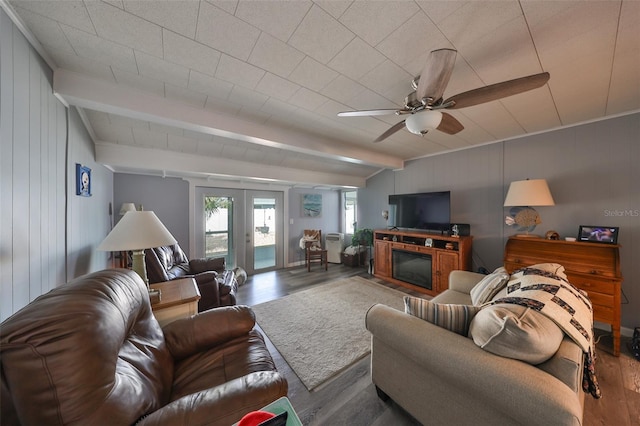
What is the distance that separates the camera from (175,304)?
159 cm

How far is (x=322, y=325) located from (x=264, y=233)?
2799 millimetres

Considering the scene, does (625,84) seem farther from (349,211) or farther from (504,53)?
(349,211)

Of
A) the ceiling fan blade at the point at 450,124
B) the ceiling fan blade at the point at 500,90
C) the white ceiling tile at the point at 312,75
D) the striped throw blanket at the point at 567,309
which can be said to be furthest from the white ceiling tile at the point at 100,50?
the striped throw blanket at the point at 567,309

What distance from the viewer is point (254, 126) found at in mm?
2410

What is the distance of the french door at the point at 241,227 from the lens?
4.14 m

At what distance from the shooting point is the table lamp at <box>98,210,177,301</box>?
1.41m

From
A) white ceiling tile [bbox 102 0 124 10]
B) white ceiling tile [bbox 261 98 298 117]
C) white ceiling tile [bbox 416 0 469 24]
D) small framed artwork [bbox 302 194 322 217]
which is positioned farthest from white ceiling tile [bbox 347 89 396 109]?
small framed artwork [bbox 302 194 322 217]

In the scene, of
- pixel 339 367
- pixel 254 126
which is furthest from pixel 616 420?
pixel 254 126

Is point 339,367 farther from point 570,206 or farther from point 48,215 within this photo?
point 570,206

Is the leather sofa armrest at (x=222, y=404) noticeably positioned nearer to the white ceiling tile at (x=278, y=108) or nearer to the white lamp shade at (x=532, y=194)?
the white ceiling tile at (x=278, y=108)

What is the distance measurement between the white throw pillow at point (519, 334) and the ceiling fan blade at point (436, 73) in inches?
51.3

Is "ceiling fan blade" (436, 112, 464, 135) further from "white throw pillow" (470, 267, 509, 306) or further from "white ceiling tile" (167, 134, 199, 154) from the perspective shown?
"white ceiling tile" (167, 134, 199, 154)

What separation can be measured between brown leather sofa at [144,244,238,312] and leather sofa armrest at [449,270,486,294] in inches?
103

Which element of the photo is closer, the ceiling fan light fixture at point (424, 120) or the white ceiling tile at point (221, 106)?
the ceiling fan light fixture at point (424, 120)
